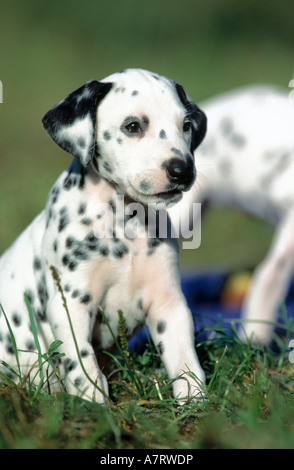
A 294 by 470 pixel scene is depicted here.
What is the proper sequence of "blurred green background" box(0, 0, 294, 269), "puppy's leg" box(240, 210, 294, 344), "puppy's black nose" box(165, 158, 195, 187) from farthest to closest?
"blurred green background" box(0, 0, 294, 269) < "puppy's leg" box(240, 210, 294, 344) < "puppy's black nose" box(165, 158, 195, 187)

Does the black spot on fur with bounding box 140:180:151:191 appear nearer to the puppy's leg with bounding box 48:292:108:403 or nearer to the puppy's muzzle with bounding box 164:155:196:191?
the puppy's muzzle with bounding box 164:155:196:191

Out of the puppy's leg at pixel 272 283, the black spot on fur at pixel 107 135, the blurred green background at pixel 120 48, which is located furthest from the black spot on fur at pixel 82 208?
the blurred green background at pixel 120 48

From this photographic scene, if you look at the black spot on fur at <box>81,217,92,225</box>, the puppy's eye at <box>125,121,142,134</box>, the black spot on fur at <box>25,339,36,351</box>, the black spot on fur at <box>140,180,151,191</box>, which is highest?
the puppy's eye at <box>125,121,142,134</box>

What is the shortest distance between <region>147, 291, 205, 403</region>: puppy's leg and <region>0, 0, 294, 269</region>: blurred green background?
9313mm

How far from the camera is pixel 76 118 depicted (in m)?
3.59

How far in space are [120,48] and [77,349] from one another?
15.1 m

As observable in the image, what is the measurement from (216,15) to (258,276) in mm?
14795

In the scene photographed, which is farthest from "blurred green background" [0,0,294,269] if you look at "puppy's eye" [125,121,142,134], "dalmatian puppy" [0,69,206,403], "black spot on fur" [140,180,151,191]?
"black spot on fur" [140,180,151,191]

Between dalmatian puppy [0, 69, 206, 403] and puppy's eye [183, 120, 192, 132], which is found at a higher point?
puppy's eye [183, 120, 192, 132]

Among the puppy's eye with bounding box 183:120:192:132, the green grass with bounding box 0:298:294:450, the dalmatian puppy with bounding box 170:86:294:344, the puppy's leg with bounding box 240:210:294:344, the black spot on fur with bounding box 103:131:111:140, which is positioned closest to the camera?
the green grass with bounding box 0:298:294:450

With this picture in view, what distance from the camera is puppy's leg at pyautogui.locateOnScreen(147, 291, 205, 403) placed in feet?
11.7

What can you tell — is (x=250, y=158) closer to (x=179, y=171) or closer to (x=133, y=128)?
(x=133, y=128)

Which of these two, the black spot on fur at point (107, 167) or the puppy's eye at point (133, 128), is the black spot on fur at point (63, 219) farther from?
the puppy's eye at point (133, 128)
